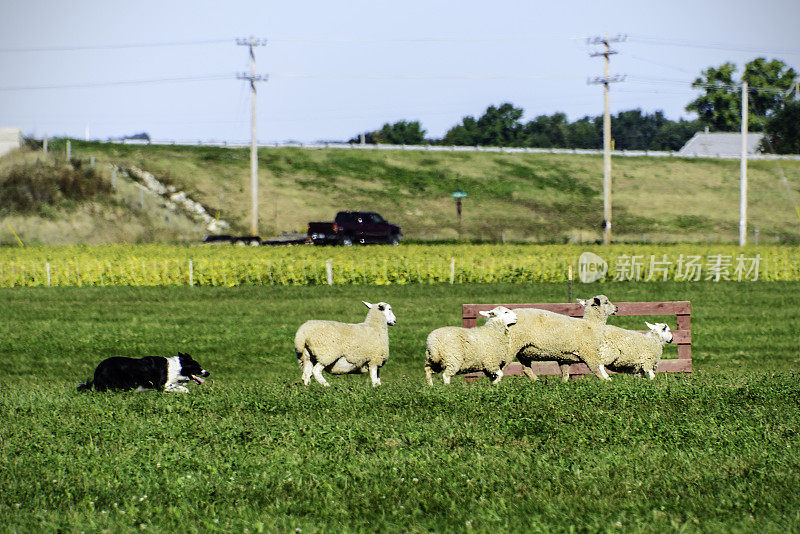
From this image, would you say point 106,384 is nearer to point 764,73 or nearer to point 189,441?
point 189,441

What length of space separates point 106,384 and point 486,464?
643cm

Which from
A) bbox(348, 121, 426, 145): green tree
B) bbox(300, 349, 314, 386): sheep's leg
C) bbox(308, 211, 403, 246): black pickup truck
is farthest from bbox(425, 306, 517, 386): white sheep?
bbox(348, 121, 426, 145): green tree

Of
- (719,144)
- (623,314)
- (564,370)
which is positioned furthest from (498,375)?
(719,144)

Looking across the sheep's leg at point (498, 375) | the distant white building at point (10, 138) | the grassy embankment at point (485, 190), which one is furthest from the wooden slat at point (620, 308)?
the distant white building at point (10, 138)

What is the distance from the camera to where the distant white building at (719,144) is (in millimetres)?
125938

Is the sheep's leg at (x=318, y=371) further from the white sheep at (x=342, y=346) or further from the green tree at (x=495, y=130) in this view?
the green tree at (x=495, y=130)

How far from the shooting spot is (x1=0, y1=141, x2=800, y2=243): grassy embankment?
7919 centimetres

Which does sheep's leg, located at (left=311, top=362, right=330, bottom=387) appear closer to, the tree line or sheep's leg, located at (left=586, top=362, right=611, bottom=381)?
sheep's leg, located at (left=586, top=362, right=611, bottom=381)

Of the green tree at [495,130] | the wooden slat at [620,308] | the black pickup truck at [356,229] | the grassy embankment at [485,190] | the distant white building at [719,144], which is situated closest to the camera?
the wooden slat at [620,308]

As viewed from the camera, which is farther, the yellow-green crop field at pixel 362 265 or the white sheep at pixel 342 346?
the yellow-green crop field at pixel 362 265

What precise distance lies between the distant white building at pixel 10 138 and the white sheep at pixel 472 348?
242 ft

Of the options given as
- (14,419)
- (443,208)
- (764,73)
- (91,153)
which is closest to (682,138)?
(764,73)

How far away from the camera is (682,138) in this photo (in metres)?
166

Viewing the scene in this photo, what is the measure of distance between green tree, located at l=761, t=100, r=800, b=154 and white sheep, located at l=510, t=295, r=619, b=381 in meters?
111
